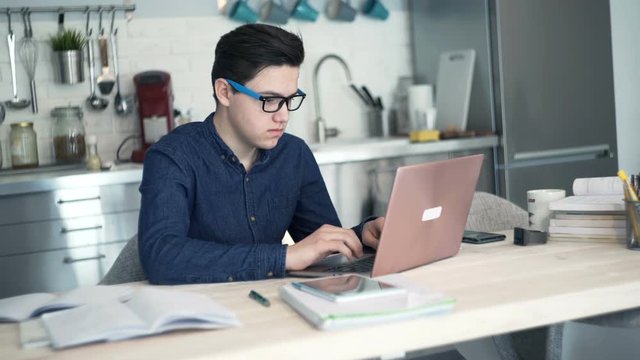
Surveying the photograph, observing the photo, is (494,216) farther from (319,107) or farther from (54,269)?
(319,107)

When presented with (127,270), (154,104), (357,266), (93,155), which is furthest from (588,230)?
(154,104)

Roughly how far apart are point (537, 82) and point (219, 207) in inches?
102

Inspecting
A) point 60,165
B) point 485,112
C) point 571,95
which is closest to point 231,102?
point 60,165

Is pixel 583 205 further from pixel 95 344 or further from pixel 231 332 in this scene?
pixel 95 344

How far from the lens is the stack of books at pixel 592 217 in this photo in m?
2.08

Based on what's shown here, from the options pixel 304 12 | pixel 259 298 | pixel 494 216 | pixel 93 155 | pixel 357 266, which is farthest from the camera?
pixel 304 12

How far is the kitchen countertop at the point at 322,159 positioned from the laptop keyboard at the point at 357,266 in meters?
1.95

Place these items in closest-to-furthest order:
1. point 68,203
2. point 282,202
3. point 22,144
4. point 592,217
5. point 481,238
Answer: point 592,217
point 481,238
point 282,202
point 68,203
point 22,144

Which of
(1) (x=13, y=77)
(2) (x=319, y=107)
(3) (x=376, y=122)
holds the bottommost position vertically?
(3) (x=376, y=122)

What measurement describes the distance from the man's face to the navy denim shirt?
119mm

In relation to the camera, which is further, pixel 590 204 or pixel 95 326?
pixel 590 204

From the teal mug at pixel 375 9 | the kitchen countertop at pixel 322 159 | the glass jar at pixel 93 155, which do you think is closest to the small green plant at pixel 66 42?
the glass jar at pixel 93 155

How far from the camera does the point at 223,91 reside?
235 centimetres

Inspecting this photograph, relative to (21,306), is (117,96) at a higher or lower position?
higher
